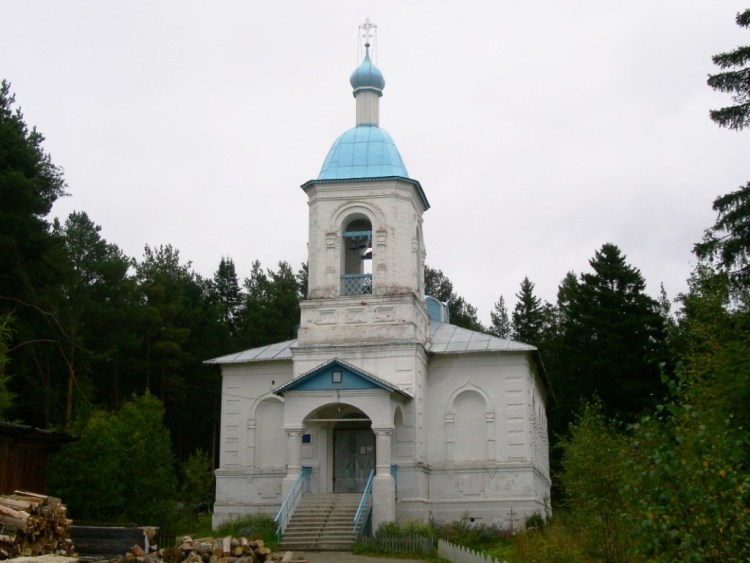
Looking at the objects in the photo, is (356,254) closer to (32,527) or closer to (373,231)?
(373,231)

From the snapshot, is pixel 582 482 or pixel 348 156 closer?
pixel 582 482

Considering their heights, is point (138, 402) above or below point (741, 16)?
below

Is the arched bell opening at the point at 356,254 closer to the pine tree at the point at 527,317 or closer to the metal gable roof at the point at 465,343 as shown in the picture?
the metal gable roof at the point at 465,343

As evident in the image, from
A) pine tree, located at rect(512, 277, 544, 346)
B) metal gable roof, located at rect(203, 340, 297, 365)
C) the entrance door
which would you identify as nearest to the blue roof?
metal gable roof, located at rect(203, 340, 297, 365)

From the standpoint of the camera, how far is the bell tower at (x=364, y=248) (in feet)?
83.4

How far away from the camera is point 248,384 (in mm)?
27844

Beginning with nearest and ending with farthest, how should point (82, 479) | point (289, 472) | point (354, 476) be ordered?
point (82, 479)
point (289, 472)
point (354, 476)

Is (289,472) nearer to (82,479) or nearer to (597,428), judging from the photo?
(82,479)

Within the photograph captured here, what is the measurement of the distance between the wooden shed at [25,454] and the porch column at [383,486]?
23.6 feet

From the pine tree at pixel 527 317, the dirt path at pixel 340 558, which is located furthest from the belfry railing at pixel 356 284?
the pine tree at pixel 527 317

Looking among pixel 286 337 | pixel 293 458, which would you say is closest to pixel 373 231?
pixel 293 458

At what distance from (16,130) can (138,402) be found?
9.69 meters

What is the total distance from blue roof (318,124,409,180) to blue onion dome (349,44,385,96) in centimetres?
133

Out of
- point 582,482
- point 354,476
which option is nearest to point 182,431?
point 354,476
